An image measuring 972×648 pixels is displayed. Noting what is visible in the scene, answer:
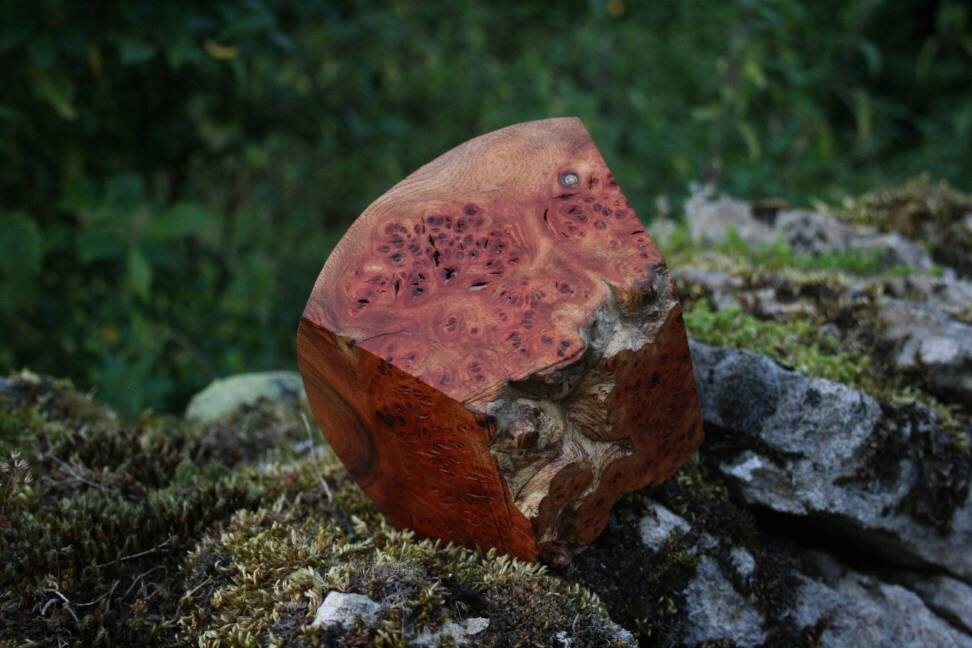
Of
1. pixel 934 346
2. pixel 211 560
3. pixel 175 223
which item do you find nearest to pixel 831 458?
pixel 934 346

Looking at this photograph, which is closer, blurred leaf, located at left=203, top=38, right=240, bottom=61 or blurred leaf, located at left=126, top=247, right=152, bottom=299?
blurred leaf, located at left=126, top=247, right=152, bottom=299

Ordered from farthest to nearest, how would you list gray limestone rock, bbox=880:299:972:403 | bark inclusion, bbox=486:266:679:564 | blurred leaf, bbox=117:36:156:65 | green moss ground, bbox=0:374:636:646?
blurred leaf, bbox=117:36:156:65 < gray limestone rock, bbox=880:299:972:403 < bark inclusion, bbox=486:266:679:564 < green moss ground, bbox=0:374:636:646

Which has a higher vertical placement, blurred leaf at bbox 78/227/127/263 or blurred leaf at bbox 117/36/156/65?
blurred leaf at bbox 117/36/156/65

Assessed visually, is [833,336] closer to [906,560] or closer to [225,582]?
[906,560]

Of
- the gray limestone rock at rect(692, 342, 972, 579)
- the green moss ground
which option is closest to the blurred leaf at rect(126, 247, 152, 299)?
the green moss ground

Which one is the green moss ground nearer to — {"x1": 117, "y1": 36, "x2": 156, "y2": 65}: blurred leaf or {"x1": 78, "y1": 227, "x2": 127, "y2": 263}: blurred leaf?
{"x1": 78, "y1": 227, "x2": 127, "y2": 263}: blurred leaf

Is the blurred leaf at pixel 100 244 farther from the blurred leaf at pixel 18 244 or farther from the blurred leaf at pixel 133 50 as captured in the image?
the blurred leaf at pixel 133 50

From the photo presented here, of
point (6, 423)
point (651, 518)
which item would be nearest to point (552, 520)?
point (651, 518)

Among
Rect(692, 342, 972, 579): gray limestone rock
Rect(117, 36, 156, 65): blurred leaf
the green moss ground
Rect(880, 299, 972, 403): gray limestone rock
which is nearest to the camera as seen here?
the green moss ground
